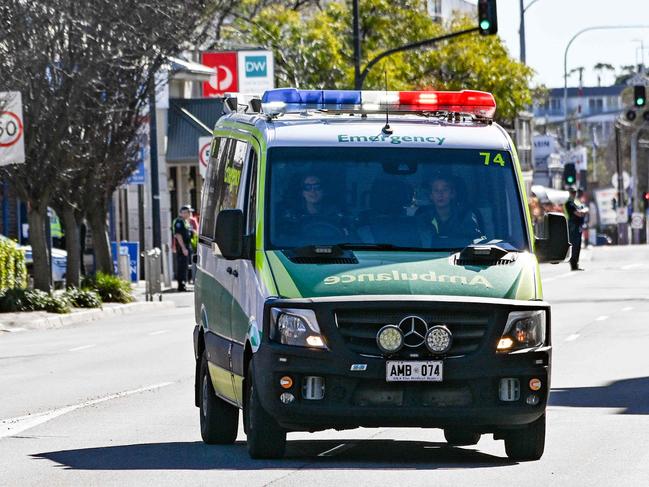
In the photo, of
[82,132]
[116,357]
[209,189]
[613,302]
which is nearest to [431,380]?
[209,189]

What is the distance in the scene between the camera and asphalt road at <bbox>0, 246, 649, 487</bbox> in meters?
11.1

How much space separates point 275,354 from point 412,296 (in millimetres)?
856

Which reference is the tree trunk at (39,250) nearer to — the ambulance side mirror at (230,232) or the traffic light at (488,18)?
the traffic light at (488,18)

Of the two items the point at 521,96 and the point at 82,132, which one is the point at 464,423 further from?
the point at 521,96

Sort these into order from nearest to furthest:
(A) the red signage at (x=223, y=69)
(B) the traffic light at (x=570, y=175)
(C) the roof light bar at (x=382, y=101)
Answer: (C) the roof light bar at (x=382, y=101) → (A) the red signage at (x=223, y=69) → (B) the traffic light at (x=570, y=175)

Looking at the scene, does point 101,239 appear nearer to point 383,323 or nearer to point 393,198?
point 393,198

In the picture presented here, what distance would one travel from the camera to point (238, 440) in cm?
1342

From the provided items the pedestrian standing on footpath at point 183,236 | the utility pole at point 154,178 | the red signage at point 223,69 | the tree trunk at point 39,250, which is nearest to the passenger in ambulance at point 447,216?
the tree trunk at point 39,250

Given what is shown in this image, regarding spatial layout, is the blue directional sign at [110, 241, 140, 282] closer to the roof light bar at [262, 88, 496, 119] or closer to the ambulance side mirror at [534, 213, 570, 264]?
the roof light bar at [262, 88, 496, 119]

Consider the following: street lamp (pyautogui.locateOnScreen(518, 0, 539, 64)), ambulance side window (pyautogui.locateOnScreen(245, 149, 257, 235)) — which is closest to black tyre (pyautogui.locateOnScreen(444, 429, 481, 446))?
ambulance side window (pyautogui.locateOnScreen(245, 149, 257, 235))

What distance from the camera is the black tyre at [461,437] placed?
12906mm

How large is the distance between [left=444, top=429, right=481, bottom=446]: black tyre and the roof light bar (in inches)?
82.8

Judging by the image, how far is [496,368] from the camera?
1119 cm

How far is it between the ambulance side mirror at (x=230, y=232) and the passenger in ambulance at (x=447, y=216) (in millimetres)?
1110
